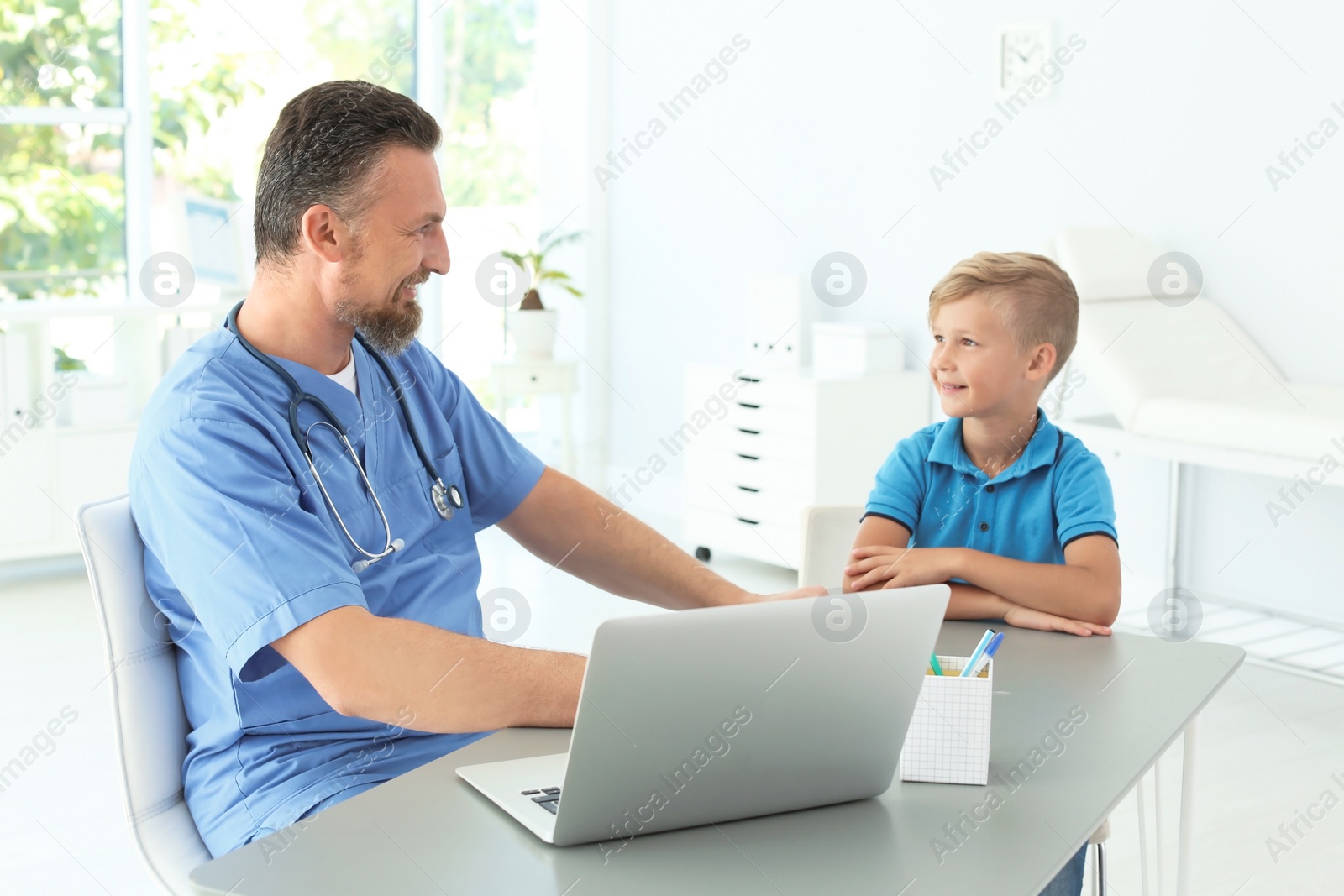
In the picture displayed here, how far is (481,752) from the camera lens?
1.07 meters

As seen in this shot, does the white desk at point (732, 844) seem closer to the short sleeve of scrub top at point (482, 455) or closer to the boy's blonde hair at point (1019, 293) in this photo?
the short sleeve of scrub top at point (482, 455)

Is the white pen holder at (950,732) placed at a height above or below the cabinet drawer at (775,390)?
below

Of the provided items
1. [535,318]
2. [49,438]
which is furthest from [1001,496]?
[535,318]

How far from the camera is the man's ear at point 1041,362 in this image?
165cm

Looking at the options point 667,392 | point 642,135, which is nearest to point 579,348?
point 667,392

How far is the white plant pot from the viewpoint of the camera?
16.0 ft

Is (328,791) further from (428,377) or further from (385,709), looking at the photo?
(428,377)

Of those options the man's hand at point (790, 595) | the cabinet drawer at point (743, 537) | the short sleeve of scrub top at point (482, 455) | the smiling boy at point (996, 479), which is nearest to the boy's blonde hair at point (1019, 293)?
the smiling boy at point (996, 479)

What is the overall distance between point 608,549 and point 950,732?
0.64 meters

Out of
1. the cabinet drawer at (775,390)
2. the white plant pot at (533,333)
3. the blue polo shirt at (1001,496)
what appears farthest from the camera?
the white plant pot at (533,333)

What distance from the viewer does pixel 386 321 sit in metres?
1.41

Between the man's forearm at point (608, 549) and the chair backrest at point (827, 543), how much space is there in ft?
0.63

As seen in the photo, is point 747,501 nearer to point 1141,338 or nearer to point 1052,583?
point 1141,338

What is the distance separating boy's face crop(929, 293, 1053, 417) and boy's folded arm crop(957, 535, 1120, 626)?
0.70ft
